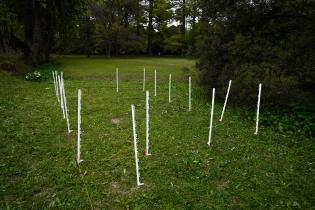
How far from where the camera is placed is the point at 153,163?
6422 mm

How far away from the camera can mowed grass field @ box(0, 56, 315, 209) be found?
16.7 ft

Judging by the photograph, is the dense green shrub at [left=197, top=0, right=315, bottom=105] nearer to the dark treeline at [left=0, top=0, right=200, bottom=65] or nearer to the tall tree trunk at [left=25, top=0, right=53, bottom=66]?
the dark treeline at [left=0, top=0, right=200, bottom=65]

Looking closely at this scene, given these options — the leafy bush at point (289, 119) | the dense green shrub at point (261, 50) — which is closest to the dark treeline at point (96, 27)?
the dense green shrub at point (261, 50)

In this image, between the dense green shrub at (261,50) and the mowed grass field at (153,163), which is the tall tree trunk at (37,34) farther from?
the dense green shrub at (261,50)

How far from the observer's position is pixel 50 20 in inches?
990

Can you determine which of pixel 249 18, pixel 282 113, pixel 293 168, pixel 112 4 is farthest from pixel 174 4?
pixel 293 168

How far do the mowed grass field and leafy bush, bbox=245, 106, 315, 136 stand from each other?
0.41 metres

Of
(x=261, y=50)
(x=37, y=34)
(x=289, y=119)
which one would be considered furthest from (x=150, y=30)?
(x=289, y=119)

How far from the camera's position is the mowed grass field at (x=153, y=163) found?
508 cm

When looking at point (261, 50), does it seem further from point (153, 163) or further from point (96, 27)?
point (96, 27)

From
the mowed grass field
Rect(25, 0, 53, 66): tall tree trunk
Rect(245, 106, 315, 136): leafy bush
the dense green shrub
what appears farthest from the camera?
Rect(25, 0, 53, 66): tall tree trunk

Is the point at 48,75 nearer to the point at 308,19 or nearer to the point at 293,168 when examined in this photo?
the point at 308,19

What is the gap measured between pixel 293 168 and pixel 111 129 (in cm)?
478

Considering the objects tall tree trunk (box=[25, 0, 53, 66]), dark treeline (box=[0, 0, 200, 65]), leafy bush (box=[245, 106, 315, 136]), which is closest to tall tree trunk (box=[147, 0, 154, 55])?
dark treeline (box=[0, 0, 200, 65])
